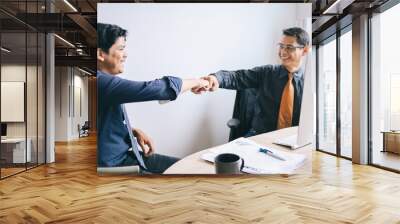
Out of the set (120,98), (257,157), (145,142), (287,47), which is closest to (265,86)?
(287,47)

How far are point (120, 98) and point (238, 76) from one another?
75.0 inches

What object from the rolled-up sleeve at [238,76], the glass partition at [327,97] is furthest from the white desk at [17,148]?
the glass partition at [327,97]

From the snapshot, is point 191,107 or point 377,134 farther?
point 377,134

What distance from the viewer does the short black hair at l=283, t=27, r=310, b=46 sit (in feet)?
19.8

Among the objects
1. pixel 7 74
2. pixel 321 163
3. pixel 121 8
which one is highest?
pixel 121 8

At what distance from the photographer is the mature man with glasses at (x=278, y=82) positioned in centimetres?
601

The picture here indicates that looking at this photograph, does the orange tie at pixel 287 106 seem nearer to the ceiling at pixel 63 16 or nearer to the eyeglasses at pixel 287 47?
the eyeglasses at pixel 287 47

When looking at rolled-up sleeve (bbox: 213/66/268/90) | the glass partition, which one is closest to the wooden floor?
rolled-up sleeve (bbox: 213/66/268/90)

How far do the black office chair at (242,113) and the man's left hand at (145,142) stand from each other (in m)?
1.27

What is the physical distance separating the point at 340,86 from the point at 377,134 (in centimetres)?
191

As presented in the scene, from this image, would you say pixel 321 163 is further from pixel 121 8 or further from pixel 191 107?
pixel 121 8

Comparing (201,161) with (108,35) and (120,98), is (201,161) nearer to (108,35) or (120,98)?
(120,98)

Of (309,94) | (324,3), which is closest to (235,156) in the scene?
(309,94)

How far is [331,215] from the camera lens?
379cm
